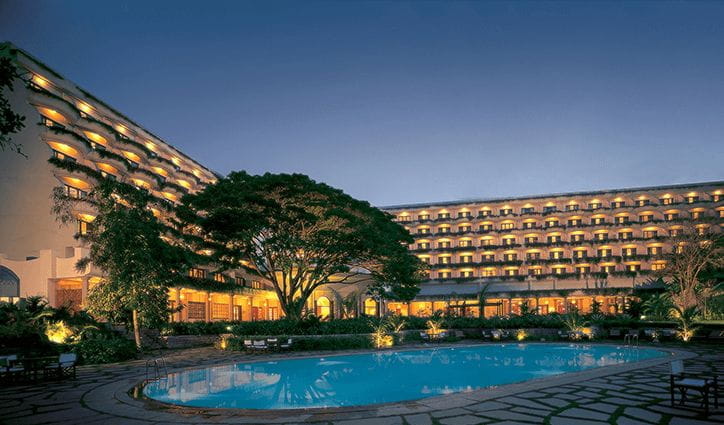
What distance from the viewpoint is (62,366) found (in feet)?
53.1

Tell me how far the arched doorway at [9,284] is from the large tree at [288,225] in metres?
17.7

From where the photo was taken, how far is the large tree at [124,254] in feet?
71.6

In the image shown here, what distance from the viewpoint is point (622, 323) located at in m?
32.1

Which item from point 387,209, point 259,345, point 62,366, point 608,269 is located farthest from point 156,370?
point 387,209

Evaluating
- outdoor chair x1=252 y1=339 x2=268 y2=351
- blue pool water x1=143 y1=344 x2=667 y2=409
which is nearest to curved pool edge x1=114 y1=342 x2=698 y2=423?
A: blue pool water x1=143 y1=344 x2=667 y2=409

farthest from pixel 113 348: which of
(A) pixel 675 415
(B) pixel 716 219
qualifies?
(B) pixel 716 219

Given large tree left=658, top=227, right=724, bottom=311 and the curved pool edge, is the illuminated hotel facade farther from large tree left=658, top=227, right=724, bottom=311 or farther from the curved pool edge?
the curved pool edge

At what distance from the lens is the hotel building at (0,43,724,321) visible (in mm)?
41875

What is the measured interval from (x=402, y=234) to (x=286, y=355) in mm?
16939

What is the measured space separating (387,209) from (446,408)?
81521 millimetres

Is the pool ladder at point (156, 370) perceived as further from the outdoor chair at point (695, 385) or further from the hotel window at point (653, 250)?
the hotel window at point (653, 250)

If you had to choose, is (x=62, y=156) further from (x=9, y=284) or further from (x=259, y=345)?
(x=259, y=345)

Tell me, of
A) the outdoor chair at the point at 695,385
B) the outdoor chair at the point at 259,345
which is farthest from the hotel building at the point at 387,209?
the outdoor chair at the point at 695,385

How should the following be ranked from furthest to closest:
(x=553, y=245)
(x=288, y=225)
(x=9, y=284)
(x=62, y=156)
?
(x=553, y=245) < (x=62, y=156) < (x=9, y=284) < (x=288, y=225)
